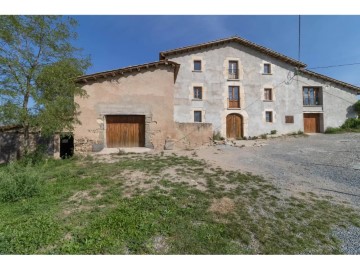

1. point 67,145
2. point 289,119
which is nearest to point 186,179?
point 67,145

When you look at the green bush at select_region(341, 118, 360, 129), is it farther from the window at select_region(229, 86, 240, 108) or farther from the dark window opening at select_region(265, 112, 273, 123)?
the window at select_region(229, 86, 240, 108)

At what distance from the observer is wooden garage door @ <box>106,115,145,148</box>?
11.3m

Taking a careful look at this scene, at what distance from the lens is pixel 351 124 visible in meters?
19.1

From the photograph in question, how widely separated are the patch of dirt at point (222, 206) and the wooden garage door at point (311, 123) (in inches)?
760

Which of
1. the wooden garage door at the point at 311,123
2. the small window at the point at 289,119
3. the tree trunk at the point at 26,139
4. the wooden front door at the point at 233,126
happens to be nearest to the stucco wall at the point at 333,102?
the wooden garage door at the point at 311,123

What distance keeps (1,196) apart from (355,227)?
759 centimetres

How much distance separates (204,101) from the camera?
709 inches

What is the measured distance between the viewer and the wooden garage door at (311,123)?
64.8 ft

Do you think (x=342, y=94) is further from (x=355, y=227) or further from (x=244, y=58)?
(x=355, y=227)

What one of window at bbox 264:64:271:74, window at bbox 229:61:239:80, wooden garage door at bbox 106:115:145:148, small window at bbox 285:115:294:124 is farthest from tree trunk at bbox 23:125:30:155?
small window at bbox 285:115:294:124

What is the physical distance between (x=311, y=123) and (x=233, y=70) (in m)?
9.83

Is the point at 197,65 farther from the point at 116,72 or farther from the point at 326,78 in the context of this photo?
the point at 326,78

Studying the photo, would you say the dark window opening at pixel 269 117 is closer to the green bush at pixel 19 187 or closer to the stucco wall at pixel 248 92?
the stucco wall at pixel 248 92

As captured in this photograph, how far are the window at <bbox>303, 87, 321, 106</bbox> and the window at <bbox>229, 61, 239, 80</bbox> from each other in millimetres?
7474
